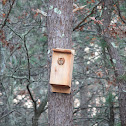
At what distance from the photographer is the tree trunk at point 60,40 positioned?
11.1 feet

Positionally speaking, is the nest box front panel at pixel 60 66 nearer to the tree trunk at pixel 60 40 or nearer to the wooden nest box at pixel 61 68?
the wooden nest box at pixel 61 68

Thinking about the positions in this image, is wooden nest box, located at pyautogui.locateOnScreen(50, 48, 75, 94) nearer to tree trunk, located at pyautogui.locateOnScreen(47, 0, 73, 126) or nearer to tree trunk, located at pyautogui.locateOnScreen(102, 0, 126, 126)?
tree trunk, located at pyautogui.locateOnScreen(47, 0, 73, 126)

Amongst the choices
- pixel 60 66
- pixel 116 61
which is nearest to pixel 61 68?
pixel 60 66

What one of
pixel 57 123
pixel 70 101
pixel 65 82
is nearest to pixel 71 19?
pixel 65 82

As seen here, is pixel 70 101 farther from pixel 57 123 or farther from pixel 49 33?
pixel 49 33

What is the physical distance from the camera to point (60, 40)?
11.7ft

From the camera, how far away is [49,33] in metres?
3.66

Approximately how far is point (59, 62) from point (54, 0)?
1057 millimetres

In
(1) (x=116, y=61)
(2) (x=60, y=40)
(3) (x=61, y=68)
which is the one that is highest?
(2) (x=60, y=40)

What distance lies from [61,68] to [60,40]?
0.47 meters

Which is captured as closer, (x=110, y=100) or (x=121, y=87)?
(x=121, y=87)

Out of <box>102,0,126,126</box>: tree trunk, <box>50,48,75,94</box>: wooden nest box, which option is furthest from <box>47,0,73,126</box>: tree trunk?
<box>102,0,126,126</box>: tree trunk

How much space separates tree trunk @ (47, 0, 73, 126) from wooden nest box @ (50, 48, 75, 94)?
0.18m

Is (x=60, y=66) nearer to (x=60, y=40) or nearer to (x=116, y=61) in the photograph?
(x=60, y=40)
